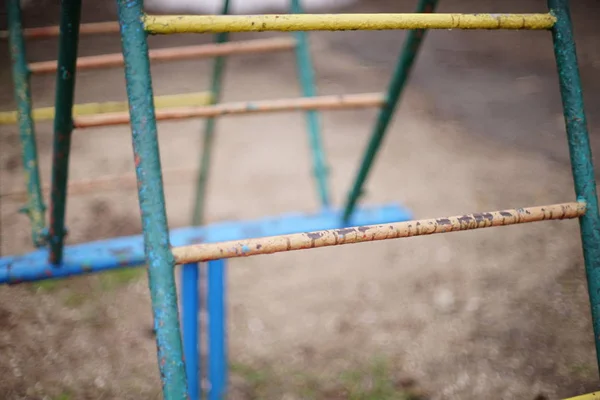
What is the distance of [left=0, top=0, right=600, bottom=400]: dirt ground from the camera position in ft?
5.52

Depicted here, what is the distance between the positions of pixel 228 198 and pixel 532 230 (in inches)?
66.4

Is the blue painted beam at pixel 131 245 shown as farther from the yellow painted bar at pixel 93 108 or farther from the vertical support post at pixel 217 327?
the yellow painted bar at pixel 93 108

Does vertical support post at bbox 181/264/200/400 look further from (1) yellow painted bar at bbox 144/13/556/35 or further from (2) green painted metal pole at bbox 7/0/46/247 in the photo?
(1) yellow painted bar at bbox 144/13/556/35

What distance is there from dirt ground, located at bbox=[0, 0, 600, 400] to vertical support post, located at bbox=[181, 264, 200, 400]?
0.29 metres

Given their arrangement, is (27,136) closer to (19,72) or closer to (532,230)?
(19,72)

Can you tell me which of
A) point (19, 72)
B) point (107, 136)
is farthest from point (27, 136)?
point (107, 136)

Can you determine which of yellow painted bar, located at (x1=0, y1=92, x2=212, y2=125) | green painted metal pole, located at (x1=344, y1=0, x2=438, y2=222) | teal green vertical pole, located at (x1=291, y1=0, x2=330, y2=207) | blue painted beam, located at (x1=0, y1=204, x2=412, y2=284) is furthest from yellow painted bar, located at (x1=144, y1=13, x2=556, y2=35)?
teal green vertical pole, located at (x1=291, y1=0, x2=330, y2=207)

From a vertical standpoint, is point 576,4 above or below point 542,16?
above

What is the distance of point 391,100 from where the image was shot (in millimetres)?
1307

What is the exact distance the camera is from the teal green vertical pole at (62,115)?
2.64 ft

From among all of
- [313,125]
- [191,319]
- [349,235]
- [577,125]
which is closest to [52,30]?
[313,125]

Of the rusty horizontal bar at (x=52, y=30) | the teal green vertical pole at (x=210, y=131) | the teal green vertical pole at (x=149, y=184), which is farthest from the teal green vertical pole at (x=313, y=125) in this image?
the teal green vertical pole at (x=149, y=184)

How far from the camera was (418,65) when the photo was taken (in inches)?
153

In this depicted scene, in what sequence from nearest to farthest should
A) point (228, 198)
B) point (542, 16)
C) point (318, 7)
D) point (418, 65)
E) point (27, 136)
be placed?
A: point (542, 16), point (27, 136), point (228, 198), point (418, 65), point (318, 7)
